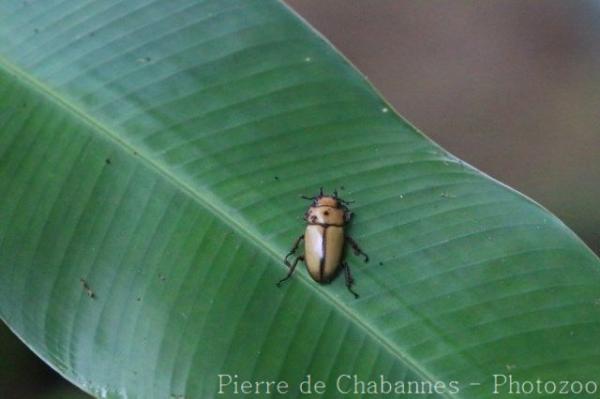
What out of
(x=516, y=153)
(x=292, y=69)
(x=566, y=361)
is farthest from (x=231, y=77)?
(x=516, y=153)

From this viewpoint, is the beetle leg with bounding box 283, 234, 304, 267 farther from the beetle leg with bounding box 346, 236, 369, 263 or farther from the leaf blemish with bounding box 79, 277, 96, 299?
the leaf blemish with bounding box 79, 277, 96, 299

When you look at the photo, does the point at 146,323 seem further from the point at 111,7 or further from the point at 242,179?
the point at 111,7

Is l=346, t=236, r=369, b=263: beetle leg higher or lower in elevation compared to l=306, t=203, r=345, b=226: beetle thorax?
lower

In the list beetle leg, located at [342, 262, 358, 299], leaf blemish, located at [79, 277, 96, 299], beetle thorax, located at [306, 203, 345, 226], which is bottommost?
leaf blemish, located at [79, 277, 96, 299]

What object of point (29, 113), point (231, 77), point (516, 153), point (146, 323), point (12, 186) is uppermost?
point (516, 153)

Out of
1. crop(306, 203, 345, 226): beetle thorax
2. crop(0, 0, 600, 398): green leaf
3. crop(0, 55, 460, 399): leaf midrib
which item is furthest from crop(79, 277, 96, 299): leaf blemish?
crop(306, 203, 345, 226): beetle thorax

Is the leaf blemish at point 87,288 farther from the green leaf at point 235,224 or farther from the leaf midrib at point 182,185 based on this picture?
the leaf midrib at point 182,185
